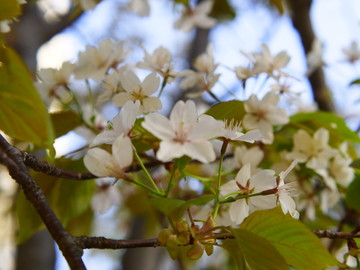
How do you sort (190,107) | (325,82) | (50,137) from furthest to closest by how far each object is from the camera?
(325,82) < (190,107) < (50,137)

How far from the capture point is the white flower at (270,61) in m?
Result: 0.72

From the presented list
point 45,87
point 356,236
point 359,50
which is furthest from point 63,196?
point 359,50

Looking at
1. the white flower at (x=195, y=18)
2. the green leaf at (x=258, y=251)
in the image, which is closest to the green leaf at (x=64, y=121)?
the green leaf at (x=258, y=251)

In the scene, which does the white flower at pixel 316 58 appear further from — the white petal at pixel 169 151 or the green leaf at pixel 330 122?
the white petal at pixel 169 151

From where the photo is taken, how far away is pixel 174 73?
2.19 ft

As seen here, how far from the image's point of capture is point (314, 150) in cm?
74

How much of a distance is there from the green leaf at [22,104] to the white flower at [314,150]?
1.55 feet

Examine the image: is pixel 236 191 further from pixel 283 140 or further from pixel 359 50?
pixel 359 50

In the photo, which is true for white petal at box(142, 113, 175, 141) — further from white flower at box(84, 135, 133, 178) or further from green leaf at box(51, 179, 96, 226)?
green leaf at box(51, 179, 96, 226)

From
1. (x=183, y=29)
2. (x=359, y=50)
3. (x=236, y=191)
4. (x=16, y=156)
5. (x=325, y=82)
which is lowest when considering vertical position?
(x=325, y=82)

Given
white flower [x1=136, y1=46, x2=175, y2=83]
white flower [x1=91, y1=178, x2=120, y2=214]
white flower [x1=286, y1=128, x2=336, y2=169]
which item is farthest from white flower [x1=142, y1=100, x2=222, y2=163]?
white flower [x1=91, y1=178, x2=120, y2=214]

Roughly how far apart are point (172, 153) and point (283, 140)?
427 mm

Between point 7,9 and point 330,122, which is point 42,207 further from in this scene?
point 330,122

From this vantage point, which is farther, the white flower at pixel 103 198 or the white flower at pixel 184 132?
the white flower at pixel 103 198
